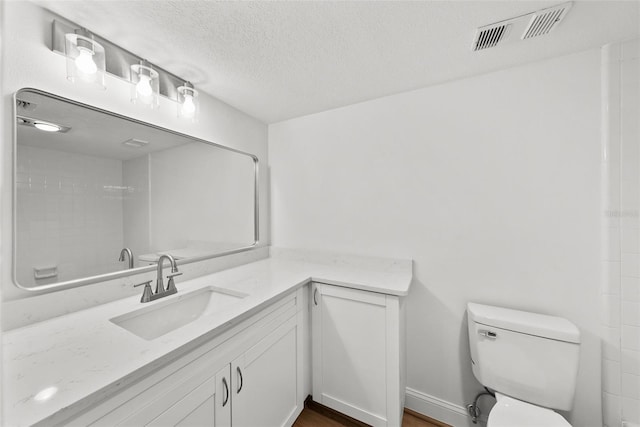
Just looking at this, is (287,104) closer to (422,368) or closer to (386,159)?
A: (386,159)

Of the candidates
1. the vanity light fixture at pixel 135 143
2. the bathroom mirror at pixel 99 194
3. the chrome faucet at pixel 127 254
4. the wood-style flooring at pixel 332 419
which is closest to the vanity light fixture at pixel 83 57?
the bathroom mirror at pixel 99 194

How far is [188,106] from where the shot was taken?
68.0 inches

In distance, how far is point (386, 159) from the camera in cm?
197

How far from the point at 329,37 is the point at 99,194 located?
1339 mm

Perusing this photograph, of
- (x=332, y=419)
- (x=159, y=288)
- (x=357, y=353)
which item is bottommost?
(x=332, y=419)

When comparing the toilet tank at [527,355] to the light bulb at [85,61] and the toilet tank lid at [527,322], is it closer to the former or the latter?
the toilet tank lid at [527,322]

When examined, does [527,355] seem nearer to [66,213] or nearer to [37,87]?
[66,213]

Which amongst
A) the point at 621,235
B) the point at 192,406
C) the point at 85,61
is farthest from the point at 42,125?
the point at 621,235

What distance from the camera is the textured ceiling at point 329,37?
122 centimetres

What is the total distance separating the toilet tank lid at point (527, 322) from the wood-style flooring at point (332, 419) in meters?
0.75

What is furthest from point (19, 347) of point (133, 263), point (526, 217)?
point (526, 217)

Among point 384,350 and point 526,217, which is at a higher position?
point 526,217

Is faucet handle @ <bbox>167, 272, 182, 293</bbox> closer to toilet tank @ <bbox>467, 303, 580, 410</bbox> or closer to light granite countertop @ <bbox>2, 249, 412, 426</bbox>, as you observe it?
light granite countertop @ <bbox>2, 249, 412, 426</bbox>

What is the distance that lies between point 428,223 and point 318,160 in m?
0.93
